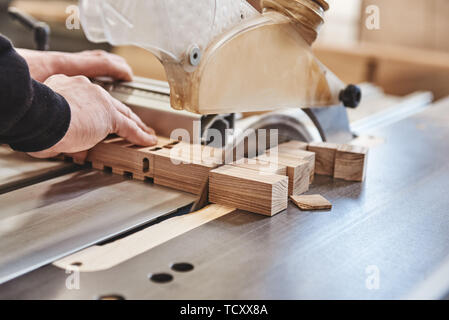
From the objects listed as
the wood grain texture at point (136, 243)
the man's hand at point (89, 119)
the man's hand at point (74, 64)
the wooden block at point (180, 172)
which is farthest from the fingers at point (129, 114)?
the wood grain texture at point (136, 243)

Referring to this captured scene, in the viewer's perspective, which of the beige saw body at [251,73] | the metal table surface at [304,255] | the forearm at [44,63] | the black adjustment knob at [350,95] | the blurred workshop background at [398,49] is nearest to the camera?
the metal table surface at [304,255]

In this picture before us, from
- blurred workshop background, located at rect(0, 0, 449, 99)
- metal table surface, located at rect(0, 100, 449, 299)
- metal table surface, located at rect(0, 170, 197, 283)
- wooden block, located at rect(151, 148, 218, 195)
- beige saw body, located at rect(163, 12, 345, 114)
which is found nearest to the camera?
metal table surface, located at rect(0, 100, 449, 299)

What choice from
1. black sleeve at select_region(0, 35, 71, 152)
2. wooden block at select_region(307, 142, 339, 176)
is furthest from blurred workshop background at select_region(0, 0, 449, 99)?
black sleeve at select_region(0, 35, 71, 152)

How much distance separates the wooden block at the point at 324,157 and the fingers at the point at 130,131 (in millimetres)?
413

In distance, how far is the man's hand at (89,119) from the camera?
3.45 ft

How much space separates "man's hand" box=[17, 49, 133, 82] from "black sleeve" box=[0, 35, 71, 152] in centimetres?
38

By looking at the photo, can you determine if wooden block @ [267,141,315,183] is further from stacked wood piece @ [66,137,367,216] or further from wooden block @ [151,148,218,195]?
wooden block @ [151,148,218,195]

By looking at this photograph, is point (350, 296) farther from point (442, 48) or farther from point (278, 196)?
point (442, 48)

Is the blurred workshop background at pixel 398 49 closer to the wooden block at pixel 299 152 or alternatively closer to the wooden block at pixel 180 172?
the wooden block at pixel 299 152

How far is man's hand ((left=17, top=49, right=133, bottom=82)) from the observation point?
130cm

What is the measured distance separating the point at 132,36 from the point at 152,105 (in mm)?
505

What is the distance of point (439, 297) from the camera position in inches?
28.2

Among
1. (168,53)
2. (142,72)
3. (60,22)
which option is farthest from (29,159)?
(60,22)

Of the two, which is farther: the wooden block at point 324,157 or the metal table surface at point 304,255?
the wooden block at point 324,157
